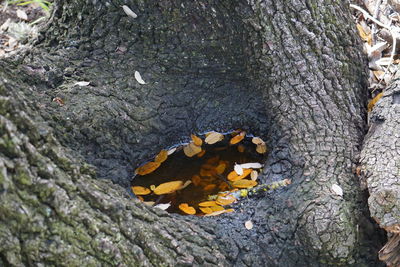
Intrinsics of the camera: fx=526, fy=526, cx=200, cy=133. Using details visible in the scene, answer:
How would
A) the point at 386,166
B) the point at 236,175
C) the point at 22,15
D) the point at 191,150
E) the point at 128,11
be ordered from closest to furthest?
the point at 386,166
the point at 128,11
the point at 236,175
the point at 191,150
the point at 22,15

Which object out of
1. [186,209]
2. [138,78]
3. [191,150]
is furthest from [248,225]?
[138,78]

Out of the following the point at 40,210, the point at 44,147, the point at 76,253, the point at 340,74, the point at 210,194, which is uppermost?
the point at 340,74

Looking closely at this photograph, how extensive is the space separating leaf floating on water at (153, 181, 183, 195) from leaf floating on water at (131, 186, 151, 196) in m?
0.05

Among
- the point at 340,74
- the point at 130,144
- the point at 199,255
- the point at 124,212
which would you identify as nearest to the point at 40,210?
the point at 124,212

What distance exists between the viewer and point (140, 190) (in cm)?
292

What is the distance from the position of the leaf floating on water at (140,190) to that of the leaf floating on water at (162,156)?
0.64 ft

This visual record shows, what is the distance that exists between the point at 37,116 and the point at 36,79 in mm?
732

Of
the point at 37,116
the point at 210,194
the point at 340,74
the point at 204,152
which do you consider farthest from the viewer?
the point at 204,152

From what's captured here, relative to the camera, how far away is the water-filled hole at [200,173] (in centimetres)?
289

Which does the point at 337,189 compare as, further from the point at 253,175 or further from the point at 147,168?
the point at 147,168

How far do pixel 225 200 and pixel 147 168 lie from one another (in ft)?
1.62

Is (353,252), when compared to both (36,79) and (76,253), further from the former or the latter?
(36,79)

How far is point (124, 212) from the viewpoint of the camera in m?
1.97

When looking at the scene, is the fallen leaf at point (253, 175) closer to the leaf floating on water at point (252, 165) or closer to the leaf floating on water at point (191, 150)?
the leaf floating on water at point (252, 165)
